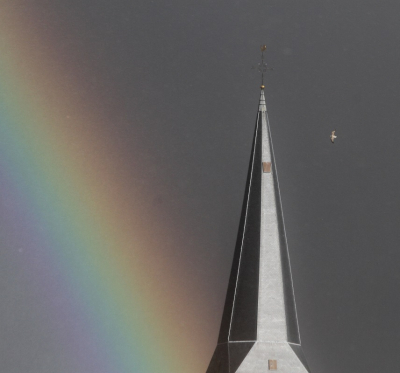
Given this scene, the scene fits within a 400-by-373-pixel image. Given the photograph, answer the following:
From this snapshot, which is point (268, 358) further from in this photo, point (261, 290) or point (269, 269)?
point (269, 269)

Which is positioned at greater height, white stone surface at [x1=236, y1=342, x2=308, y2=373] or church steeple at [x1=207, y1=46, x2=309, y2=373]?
church steeple at [x1=207, y1=46, x2=309, y2=373]

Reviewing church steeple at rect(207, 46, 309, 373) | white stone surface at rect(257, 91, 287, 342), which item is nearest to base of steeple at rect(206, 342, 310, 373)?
church steeple at rect(207, 46, 309, 373)

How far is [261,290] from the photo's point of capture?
50.5 feet

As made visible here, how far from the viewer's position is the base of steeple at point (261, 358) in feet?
49.1

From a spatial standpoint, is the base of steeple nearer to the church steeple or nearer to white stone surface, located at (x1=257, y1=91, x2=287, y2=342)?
the church steeple

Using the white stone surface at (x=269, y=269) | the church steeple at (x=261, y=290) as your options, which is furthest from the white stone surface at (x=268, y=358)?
the white stone surface at (x=269, y=269)

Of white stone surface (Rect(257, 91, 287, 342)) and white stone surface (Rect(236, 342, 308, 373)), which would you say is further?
white stone surface (Rect(257, 91, 287, 342))

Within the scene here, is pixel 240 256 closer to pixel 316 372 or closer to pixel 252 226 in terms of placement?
pixel 252 226

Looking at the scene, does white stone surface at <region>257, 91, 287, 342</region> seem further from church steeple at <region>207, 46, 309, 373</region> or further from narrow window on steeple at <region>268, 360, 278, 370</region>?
narrow window on steeple at <region>268, 360, 278, 370</region>

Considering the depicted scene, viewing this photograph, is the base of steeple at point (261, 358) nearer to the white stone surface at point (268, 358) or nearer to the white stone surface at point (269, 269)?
the white stone surface at point (268, 358)

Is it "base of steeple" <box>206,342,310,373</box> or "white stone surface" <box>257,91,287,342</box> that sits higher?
"white stone surface" <box>257,91,287,342</box>

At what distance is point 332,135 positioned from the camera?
17172 millimetres

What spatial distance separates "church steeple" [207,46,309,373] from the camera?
49.4ft

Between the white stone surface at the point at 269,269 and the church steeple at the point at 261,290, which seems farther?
the white stone surface at the point at 269,269
